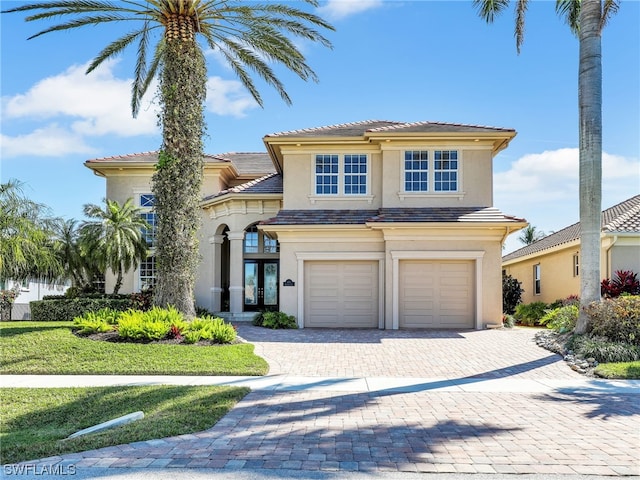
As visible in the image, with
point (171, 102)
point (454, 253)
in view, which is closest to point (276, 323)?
point (454, 253)

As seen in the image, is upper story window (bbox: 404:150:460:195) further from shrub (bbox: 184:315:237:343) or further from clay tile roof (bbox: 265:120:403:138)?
shrub (bbox: 184:315:237:343)

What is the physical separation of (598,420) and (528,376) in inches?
141

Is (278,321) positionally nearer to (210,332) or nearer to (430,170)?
(210,332)

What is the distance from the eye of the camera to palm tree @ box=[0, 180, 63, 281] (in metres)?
17.0

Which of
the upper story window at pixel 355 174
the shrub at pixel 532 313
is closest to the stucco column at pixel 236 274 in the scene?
the upper story window at pixel 355 174

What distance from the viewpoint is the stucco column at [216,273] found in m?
21.8

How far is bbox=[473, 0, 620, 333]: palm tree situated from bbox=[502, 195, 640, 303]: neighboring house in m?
6.33

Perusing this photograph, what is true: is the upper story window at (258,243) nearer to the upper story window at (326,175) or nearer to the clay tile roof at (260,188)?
the clay tile roof at (260,188)

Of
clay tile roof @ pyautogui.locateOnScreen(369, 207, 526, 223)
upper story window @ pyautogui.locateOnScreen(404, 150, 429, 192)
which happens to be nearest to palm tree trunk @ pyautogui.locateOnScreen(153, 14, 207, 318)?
clay tile roof @ pyautogui.locateOnScreen(369, 207, 526, 223)

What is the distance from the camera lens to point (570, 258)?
23.7m

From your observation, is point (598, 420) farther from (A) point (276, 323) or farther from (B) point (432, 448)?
(A) point (276, 323)

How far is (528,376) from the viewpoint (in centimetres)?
1121

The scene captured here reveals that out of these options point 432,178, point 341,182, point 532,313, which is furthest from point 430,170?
point 532,313

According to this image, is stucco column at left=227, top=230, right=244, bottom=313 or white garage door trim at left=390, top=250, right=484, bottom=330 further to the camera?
stucco column at left=227, top=230, right=244, bottom=313
